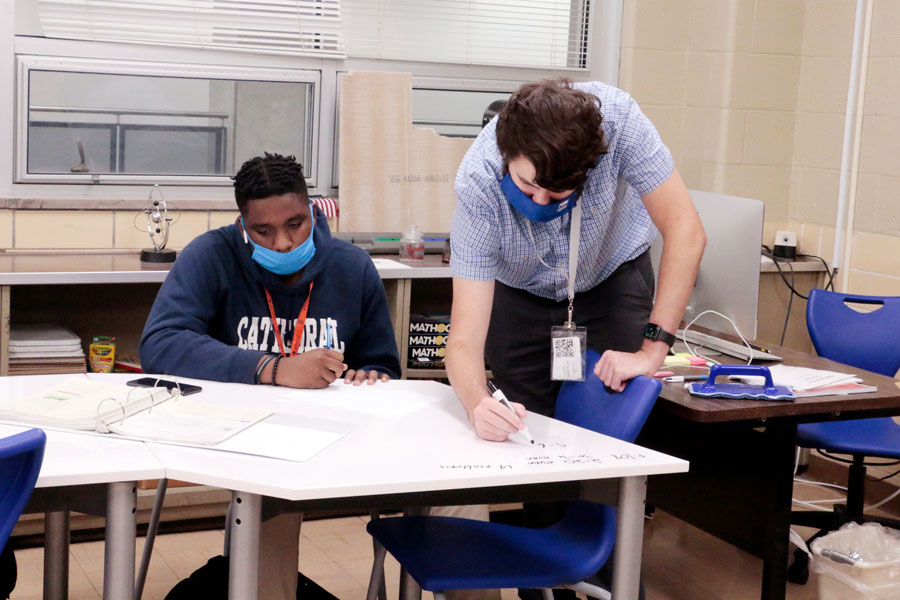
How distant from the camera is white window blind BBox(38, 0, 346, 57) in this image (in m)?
3.38

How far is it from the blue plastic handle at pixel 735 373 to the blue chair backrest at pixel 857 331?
109 centimetres

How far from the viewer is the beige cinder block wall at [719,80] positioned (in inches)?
158

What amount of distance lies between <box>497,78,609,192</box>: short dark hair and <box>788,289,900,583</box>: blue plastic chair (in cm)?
159

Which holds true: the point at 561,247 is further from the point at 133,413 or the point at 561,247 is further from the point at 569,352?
the point at 133,413

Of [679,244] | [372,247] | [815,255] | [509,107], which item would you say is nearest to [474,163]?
[509,107]

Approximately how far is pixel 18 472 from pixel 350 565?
1858 mm

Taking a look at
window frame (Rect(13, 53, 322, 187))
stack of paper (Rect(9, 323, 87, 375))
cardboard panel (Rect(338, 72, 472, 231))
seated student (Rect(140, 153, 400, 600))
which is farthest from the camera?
cardboard panel (Rect(338, 72, 472, 231))

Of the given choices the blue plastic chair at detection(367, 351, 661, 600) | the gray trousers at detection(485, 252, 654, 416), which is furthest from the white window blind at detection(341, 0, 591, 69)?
the blue plastic chair at detection(367, 351, 661, 600)

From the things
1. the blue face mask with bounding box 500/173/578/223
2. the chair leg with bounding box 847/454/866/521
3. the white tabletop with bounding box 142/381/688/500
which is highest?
the blue face mask with bounding box 500/173/578/223

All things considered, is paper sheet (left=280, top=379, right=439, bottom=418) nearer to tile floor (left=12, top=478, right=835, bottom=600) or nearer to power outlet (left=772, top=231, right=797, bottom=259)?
tile floor (left=12, top=478, right=835, bottom=600)

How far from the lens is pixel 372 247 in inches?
143

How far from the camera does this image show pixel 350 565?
3033 millimetres

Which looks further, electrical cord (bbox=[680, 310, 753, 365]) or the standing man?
electrical cord (bbox=[680, 310, 753, 365])

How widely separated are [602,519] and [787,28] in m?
2.86
